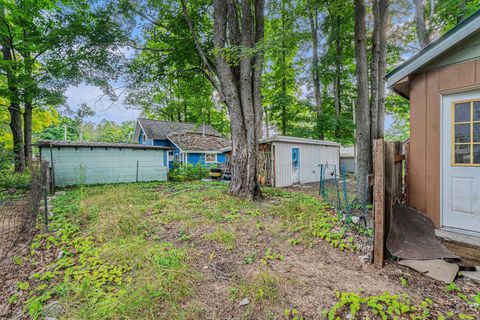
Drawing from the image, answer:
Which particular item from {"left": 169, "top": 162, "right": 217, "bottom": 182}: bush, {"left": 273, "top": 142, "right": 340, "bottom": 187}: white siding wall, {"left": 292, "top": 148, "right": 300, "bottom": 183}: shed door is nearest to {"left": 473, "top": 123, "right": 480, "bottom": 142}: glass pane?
{"left": 273, "top": 142, "right": 340, "bottom": 187}: white siding wall

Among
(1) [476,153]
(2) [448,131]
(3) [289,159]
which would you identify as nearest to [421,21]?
(3) [289,159]

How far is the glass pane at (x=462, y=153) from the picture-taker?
297cm

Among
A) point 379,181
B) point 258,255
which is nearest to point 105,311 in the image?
point 258,255

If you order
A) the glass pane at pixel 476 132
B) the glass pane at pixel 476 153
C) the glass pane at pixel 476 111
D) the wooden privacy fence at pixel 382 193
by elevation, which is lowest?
the wooden privacy fence at pixel 382 193

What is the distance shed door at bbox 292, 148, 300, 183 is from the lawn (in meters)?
7.09

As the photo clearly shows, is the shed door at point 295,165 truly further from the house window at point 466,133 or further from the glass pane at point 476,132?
the glass pane at point 476,132

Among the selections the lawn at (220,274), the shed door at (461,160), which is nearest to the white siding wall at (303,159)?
the lawn at (220,274)

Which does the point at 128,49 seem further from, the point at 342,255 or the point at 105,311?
the point at 342,255

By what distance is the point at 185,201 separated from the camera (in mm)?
5336

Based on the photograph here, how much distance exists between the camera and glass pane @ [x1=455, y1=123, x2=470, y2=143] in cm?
297

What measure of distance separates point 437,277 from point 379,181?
43.7 inches

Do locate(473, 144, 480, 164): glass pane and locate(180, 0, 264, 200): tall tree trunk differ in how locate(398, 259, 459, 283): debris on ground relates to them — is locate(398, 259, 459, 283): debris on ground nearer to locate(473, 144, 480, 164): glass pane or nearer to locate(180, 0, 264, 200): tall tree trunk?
locate(473, 144, 480, 164): glass pane

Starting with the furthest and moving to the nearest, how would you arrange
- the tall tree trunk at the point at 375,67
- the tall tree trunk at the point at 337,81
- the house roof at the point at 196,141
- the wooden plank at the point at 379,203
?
the house roof at the point at 196,141
the tall tree trunk at the point at 337,81
the tall tree trunk at the point at 375,67
the wooden plank at the point at 379,203

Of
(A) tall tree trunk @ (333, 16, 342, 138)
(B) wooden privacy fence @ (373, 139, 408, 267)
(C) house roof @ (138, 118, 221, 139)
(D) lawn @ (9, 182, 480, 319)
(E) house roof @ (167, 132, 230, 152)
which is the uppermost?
(A) tall tree trunk @ (333, 16, 342, 138)
